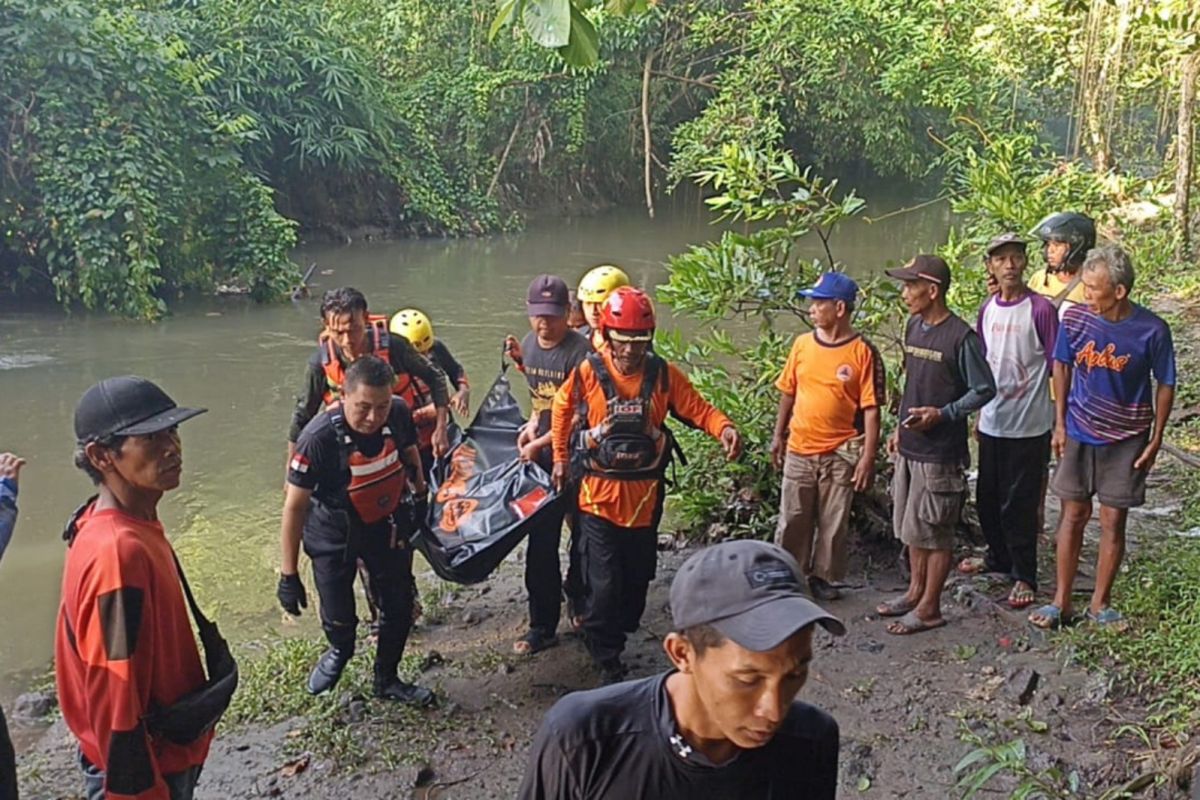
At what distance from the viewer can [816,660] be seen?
488 cm

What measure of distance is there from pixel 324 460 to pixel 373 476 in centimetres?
24

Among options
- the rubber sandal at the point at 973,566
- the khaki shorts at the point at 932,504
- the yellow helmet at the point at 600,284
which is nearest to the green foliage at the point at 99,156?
the yellow helmet at the point at 600,284

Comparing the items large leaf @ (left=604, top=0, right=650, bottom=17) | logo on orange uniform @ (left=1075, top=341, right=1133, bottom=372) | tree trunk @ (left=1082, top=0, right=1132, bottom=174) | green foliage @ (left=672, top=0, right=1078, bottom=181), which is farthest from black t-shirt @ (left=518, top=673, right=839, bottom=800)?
green foliage @ (left=672, top=0, right=1078, bottom=181)

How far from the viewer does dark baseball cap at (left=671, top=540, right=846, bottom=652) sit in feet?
5.50

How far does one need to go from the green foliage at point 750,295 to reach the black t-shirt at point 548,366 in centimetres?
104

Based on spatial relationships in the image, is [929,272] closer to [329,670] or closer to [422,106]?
[329,670]

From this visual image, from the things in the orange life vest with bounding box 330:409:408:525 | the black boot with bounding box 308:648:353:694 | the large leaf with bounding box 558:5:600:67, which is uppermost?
the large leaf with bounding box 558:5:600:67

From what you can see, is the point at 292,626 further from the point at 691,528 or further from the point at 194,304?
the point at 194,304

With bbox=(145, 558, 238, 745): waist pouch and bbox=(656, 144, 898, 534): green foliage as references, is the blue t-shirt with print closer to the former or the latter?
bbox=(656, 144, 898, 534): green foliage

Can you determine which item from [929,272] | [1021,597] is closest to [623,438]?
[929,272]

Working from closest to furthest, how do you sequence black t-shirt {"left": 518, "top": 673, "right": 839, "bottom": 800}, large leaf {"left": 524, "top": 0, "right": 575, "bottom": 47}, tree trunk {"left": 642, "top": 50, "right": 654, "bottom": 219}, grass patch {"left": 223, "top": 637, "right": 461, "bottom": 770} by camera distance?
1. black t-shirt {"left": 518, "top": 673, "right": 839, "bottom": 800}
2. large leaf {"left": 524, "top": 0, "right": 575, "bottom": 47}
3. grass patch {"left": 223, "top": 637, "right": 461, "bottom": 770}
4. tree trunk {"left": 642, "top": 50, "right": 654, "bottom": 219}

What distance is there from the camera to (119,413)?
281cm

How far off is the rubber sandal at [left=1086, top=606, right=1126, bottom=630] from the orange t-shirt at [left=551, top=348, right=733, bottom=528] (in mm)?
1831

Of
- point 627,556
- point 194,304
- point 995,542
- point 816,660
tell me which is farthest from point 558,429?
point 194,304
